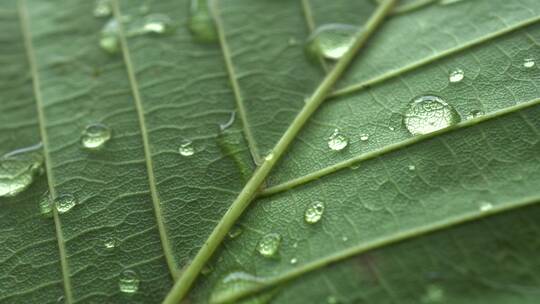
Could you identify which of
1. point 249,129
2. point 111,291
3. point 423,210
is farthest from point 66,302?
point 423,210

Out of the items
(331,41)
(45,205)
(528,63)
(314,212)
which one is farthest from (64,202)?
(528,63)

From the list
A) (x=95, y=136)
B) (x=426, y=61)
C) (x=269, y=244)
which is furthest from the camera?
(x=95, y=136)

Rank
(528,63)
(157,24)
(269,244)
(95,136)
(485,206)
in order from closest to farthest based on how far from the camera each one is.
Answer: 1. (485,206)
2. (269,244)
3. (528,63)
4. (95,136)
5. (157,24)

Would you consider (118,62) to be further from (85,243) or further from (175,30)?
(85,243)

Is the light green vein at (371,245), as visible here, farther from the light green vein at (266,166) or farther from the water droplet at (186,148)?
the water droplet at (186,148)

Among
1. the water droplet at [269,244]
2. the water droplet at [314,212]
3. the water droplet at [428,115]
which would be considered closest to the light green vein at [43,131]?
the water droplet at [269,244]

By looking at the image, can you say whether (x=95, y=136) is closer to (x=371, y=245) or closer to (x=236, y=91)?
(x=236, y=91)

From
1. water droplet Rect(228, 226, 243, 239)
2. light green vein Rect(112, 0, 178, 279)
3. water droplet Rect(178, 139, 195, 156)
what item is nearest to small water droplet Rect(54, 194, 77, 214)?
light green vein Rect(112, 0, 178, 279)
